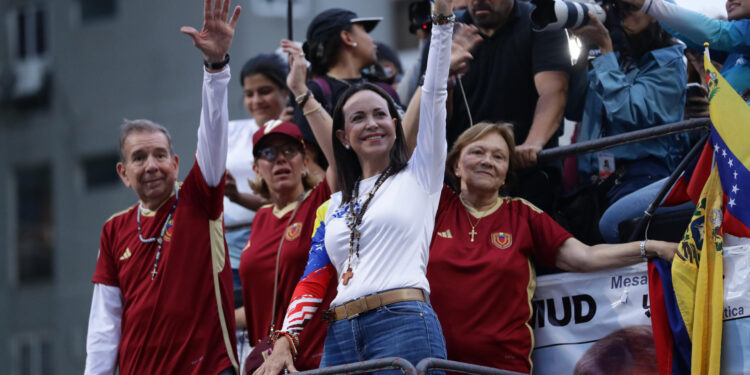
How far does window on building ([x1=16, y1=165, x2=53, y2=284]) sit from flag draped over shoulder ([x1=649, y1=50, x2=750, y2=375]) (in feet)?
64.4

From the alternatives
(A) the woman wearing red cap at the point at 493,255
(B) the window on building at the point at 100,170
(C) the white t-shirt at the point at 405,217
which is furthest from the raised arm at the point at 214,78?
(B) the window on building at the point at 100,170

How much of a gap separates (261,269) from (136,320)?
0.68 m

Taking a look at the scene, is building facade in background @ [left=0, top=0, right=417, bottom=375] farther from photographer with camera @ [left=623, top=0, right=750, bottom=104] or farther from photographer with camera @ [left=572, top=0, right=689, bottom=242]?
photographer with camera @ [left=623, top=0, right=750, bottom=104]

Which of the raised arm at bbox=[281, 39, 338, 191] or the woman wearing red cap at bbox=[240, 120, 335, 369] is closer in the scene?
the woman wearing red cap at bbox=[240, 120, 335, 369]

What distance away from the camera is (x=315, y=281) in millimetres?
5363

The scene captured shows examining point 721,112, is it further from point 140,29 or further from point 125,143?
point 140,29

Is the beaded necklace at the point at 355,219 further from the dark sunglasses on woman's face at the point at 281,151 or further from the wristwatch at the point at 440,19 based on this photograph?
the dark sunglasses on woman's face at the point at 281,151

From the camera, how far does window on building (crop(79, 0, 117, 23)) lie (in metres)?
23.2

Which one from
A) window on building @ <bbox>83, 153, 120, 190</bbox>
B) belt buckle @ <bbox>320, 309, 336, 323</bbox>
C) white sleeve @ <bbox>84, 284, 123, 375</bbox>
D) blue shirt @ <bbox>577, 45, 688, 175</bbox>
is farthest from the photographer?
window on building @ <bbox>83, 153, 120, 190</bbox>

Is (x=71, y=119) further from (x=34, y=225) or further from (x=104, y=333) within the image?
(x=104, y=333)

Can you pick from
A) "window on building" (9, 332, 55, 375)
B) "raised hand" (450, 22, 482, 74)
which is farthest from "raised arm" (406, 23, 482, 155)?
"window on building" (9, 332, 55, 375)

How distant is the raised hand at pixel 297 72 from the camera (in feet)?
21.7

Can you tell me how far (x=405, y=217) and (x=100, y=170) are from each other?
1861cm

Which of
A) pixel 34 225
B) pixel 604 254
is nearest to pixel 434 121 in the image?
pixel 604 254
